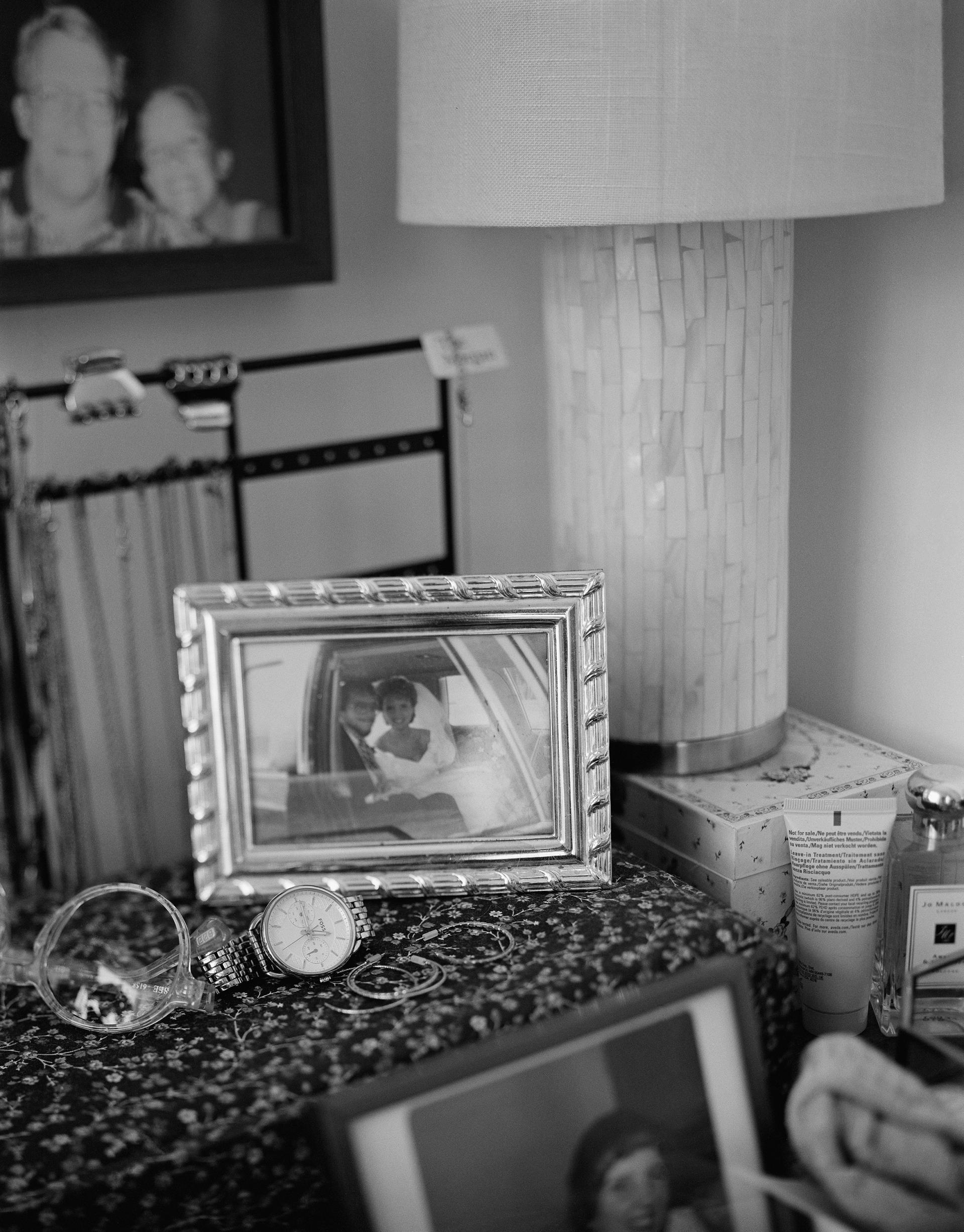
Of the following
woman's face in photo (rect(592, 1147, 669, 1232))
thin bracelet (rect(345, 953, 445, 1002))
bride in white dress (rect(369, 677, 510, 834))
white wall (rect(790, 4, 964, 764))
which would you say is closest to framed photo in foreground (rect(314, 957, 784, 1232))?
woman's face in photo (rect(592, 1147, 669, 1232))

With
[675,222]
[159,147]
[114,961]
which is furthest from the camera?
[159,147]

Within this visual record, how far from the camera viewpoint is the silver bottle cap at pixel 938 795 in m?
0.81

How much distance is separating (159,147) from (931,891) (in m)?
0.75

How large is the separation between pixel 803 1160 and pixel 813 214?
1.69 ft

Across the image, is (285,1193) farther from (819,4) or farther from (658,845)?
(819,4)

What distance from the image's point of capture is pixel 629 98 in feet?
2.46

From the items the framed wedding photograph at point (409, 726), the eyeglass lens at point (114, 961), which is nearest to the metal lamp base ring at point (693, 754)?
the framed wedding photograph at point (409, 726)

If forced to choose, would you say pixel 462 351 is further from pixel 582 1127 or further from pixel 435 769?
pixel 582 1127

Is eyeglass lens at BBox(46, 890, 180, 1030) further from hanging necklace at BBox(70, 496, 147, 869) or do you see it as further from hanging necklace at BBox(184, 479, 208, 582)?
hanging necklace at BBox(184, 479, 208, 582)

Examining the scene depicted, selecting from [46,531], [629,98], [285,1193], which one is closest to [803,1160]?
[285,1193]

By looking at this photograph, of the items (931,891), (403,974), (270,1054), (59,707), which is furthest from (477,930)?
(59,707)

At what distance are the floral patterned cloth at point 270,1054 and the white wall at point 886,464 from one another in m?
0.30

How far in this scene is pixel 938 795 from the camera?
31.9 inches

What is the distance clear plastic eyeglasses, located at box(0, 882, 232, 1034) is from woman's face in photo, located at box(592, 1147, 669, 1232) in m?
0.26
